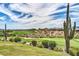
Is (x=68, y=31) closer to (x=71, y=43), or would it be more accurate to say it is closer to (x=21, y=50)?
(x=71, y=43)

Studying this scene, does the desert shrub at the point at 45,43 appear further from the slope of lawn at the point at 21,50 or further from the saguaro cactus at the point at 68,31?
the saguaro cactus at the point at 68,31

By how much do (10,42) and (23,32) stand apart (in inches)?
5.7

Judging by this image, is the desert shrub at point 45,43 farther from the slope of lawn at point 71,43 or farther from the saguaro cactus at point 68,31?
the saguaro cactus at point 68,31

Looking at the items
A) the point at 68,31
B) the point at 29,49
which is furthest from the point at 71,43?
the point at 29,49

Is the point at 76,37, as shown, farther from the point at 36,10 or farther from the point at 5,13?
the point at 5,13

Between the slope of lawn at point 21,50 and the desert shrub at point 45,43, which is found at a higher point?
the desert shrub at point 45,43

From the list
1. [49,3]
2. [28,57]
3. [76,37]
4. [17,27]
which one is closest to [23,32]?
[17,27]

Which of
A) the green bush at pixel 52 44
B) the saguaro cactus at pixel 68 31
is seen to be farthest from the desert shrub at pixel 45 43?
the saguaro cactus at pixel 68 31

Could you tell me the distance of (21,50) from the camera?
5.11 feet

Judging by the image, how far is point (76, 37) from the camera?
61.0 inches

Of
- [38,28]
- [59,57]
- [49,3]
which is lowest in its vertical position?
[59,57]

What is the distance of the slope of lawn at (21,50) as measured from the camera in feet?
5.08

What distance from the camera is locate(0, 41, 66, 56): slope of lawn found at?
155 centimetres

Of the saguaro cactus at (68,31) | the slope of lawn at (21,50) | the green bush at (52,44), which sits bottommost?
the slope of lawn at (21,50)
